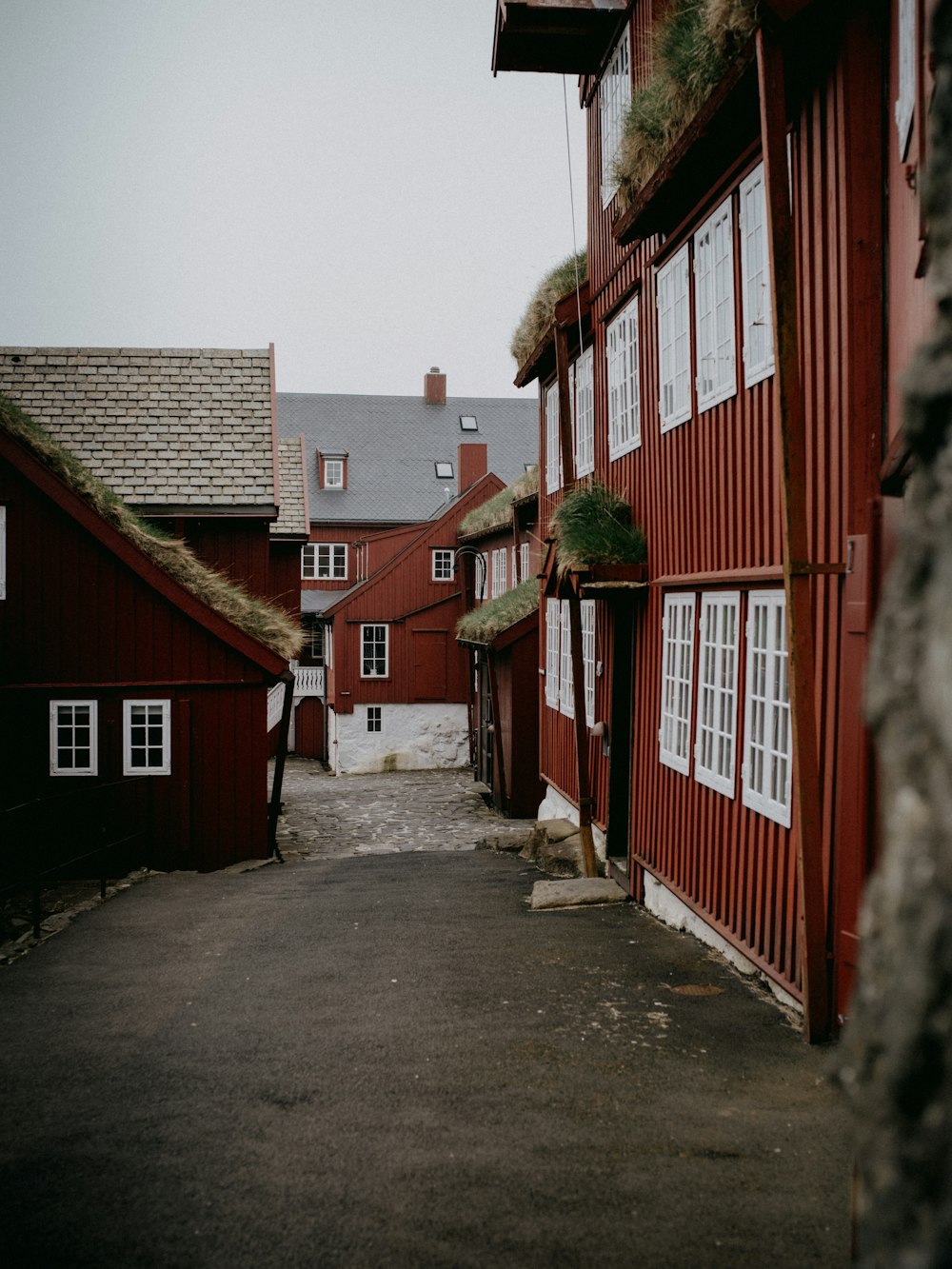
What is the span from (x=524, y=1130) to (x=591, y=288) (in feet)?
32.0

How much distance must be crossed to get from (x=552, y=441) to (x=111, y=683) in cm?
702

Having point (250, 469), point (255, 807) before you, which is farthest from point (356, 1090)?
point (250, 469)

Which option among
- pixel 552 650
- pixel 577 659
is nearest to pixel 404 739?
pixel 552 650

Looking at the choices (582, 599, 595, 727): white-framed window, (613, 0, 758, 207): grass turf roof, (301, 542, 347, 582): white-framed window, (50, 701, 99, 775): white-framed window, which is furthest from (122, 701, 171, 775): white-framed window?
(301, 542, 347, 582): white-framed window

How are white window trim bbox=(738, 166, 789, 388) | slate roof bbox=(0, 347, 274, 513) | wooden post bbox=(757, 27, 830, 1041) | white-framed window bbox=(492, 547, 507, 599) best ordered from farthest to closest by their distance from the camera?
1. white-framed window bbox=(492, 547, 507, 599)
2. slate roof bbox=(0, 347, 274, 513)
3. white window trim bbox=(738, 166, 789, 388)
4. wooden post bbox=(757, 27, 830, 1041)

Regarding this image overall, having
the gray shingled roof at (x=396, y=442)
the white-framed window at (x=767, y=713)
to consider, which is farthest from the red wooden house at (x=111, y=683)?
the gray shingled roof at (x=396, y=442)

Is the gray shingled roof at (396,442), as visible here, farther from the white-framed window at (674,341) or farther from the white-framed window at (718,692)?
the white-framed window at (718,692)

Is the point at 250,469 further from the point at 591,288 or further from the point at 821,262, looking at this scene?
the point at 821,262

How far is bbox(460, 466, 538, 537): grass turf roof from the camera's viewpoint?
23.7 meters

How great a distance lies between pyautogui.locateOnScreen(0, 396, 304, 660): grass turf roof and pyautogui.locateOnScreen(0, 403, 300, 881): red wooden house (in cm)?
3

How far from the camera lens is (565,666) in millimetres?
13883

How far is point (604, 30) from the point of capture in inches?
447

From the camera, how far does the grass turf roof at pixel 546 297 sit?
12.8 metres

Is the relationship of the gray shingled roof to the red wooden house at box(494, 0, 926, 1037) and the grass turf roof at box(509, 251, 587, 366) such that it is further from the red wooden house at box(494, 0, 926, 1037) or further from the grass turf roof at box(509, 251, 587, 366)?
the red wooden house at box(494, 0, 926, 1037)
